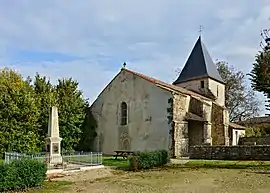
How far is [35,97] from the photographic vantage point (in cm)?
3009

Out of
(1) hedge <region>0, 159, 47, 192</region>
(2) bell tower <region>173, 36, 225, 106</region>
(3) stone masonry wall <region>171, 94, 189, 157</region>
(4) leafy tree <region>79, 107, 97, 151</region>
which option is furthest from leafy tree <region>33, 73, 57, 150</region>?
(2) bell tower <region>173, 36, 225, 106</region>

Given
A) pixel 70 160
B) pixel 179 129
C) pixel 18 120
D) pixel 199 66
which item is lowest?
pixel 70 160

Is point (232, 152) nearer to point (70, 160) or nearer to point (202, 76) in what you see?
point (70, 160)

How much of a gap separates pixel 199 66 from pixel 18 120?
989 inches

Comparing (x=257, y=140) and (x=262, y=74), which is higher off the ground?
(x=262, y=74)

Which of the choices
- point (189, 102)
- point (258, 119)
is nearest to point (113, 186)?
point (189, 102)

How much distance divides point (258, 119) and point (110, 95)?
1405 inches

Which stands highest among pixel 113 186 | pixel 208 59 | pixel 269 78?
pixel 208 59

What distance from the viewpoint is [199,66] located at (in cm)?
4475

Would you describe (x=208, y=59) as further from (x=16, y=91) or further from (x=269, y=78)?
(x=16, y=91)

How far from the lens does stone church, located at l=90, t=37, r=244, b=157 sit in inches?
1246

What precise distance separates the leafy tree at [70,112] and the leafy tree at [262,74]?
1679cm

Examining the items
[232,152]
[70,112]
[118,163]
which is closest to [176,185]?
[118,163]

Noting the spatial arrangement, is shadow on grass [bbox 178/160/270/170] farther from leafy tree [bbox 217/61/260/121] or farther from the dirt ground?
leafy tree [bbox 217/61/260/121]
